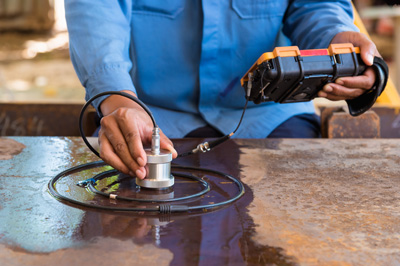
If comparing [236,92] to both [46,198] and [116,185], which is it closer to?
[116,185]

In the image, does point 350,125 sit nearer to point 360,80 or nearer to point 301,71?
point 360,80

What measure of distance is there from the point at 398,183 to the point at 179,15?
2.69 feet

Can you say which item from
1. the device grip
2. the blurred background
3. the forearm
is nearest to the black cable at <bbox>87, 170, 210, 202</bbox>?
the forearm

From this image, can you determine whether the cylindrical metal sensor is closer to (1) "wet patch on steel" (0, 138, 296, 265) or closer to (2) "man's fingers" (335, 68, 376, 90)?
(1) "wet patch on steel" (0, 138, 296, 265)

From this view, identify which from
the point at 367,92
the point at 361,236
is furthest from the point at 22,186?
the point at 367,92

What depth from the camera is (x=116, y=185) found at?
933 mm

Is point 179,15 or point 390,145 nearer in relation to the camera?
point 390,145

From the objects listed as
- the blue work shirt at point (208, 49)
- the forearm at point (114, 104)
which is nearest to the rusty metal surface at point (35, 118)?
the blue work shirt at point (208, 49)

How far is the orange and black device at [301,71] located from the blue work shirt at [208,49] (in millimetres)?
235

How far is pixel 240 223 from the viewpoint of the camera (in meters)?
0.74

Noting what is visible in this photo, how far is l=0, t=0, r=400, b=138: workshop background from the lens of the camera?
190 cm

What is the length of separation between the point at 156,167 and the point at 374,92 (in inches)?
26.1

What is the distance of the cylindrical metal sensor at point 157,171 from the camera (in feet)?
2.88

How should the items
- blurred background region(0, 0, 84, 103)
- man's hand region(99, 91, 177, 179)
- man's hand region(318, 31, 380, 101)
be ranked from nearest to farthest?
1. man's hand region(99, 91, 177, 179)
2. man's hand region(318, 31, 380, 101)
3. blurred background region(0, 0, 84, 103)
